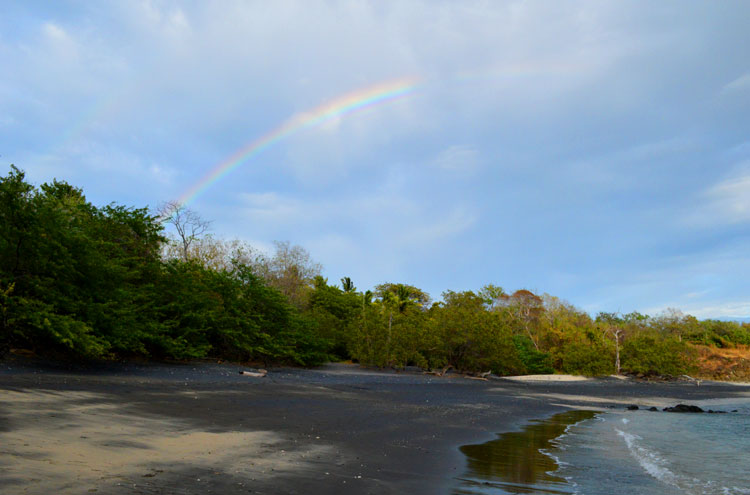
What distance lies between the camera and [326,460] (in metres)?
7.19

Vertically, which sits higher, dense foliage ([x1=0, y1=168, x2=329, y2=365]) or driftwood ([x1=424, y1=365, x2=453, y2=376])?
dense foliage ([x1=0, y1=168, x2=329, y2=365])

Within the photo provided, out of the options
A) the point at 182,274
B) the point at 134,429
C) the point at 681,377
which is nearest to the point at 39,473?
the point at 134,429

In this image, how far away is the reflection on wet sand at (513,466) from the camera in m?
6.54

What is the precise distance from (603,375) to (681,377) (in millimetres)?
8179

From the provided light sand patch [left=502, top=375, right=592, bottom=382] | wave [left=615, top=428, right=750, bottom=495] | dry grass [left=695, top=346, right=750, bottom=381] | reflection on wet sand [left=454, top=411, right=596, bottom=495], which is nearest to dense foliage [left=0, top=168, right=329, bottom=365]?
reflection on wet sand [left=454, top=411, right=596, bottom=495]

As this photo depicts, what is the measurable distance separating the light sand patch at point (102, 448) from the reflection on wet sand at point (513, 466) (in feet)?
8.17

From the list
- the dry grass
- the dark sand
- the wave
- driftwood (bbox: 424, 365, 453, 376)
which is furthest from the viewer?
the dry grass

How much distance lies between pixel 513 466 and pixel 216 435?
16.9ft

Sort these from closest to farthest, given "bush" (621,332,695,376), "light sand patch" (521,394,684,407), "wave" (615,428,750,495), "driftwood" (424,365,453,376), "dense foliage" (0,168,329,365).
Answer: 1. "wave" (615,428,750,495)
2. "dense foliage" (0,168,329,365)
3. "light sand patch" (521,394,684,407)
4. "driftwood" (424,365,453,376)
5. "bush" (621,332,695,376)

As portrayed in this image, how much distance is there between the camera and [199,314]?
23.9m

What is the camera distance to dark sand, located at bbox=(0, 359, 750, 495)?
5262 mm

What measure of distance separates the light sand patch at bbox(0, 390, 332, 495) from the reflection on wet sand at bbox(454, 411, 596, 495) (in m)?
2.49

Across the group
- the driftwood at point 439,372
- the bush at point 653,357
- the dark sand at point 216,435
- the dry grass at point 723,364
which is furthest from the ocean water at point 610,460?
the dry grass at point 723,364

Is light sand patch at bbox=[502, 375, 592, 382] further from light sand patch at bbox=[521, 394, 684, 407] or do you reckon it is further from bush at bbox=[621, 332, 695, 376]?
light sand patch at bbox=[521, 394, 684, 407]
